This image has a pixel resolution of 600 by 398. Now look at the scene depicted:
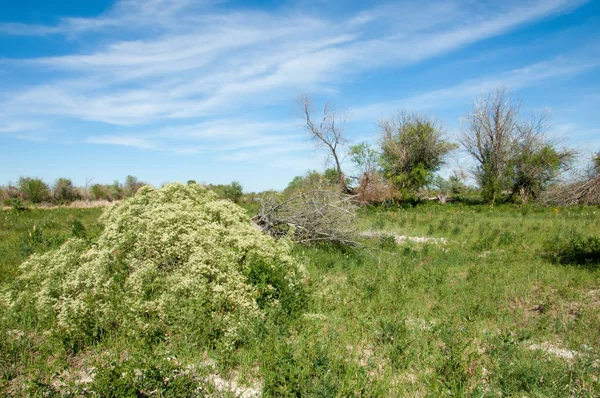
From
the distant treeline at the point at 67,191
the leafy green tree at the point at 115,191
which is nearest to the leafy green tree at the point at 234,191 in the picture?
the distant treeline at the point at 67,191

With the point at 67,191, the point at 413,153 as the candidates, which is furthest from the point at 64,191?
the point at 413,153

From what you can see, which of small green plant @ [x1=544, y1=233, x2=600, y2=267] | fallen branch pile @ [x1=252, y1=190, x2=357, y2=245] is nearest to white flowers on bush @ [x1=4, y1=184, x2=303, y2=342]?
fallen branch pile @ [x1=252, y1=190, x2=357, y2=245]

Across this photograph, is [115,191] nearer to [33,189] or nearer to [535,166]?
[33,189]

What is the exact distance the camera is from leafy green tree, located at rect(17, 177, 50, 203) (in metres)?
33.5

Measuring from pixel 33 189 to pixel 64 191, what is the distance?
2.62 metres

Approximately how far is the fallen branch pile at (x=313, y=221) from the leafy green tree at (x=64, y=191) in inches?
1203

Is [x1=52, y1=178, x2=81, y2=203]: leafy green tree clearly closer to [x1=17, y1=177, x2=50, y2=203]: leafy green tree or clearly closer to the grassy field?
[x1=17, y1=177, x2=50, y2=203]: leafy green tree

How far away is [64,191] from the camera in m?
35.8

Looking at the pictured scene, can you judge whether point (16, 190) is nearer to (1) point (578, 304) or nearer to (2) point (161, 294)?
(2) point (161, 294)

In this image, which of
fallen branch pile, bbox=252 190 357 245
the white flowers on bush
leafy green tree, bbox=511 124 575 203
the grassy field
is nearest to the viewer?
the grassy field

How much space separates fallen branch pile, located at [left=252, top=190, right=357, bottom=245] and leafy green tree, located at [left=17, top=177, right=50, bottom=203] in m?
30.4

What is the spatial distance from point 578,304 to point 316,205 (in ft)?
20.0

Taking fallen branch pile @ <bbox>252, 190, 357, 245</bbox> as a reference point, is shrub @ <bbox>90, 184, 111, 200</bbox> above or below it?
above

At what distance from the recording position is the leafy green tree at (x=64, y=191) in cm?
3527
